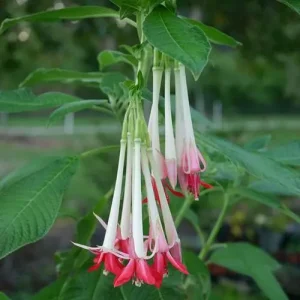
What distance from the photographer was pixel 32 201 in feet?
2.56

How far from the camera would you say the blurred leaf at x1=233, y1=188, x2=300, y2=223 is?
1.12 metres

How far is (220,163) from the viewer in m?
1.13

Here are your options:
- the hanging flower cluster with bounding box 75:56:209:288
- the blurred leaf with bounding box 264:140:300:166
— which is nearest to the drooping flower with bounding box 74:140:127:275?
the hanging flower cluster with bounding box 75:56:209:288

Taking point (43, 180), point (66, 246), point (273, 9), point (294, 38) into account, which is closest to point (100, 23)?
point (273, 9)

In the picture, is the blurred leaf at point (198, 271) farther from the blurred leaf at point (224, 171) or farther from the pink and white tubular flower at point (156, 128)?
the pink and white tubular flower at point (156, 128)

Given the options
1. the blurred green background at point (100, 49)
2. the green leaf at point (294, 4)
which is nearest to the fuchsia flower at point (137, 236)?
the green leaf at point (294, 4)

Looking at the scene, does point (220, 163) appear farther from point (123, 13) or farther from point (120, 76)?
point (123, 13)

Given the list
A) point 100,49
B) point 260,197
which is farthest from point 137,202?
point 100,49

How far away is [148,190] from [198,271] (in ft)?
1.32

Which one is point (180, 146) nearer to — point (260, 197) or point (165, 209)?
point (165, 209)

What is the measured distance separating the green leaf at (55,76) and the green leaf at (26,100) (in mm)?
48

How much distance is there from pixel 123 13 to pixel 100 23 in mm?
2969

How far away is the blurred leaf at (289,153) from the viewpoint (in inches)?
40.3

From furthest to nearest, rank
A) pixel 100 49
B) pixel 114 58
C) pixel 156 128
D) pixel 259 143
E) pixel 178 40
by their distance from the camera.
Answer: pixel 100 49 → pixel 259 143 → pixel 114 58 → pixel 156 128 → pixel 178 40
